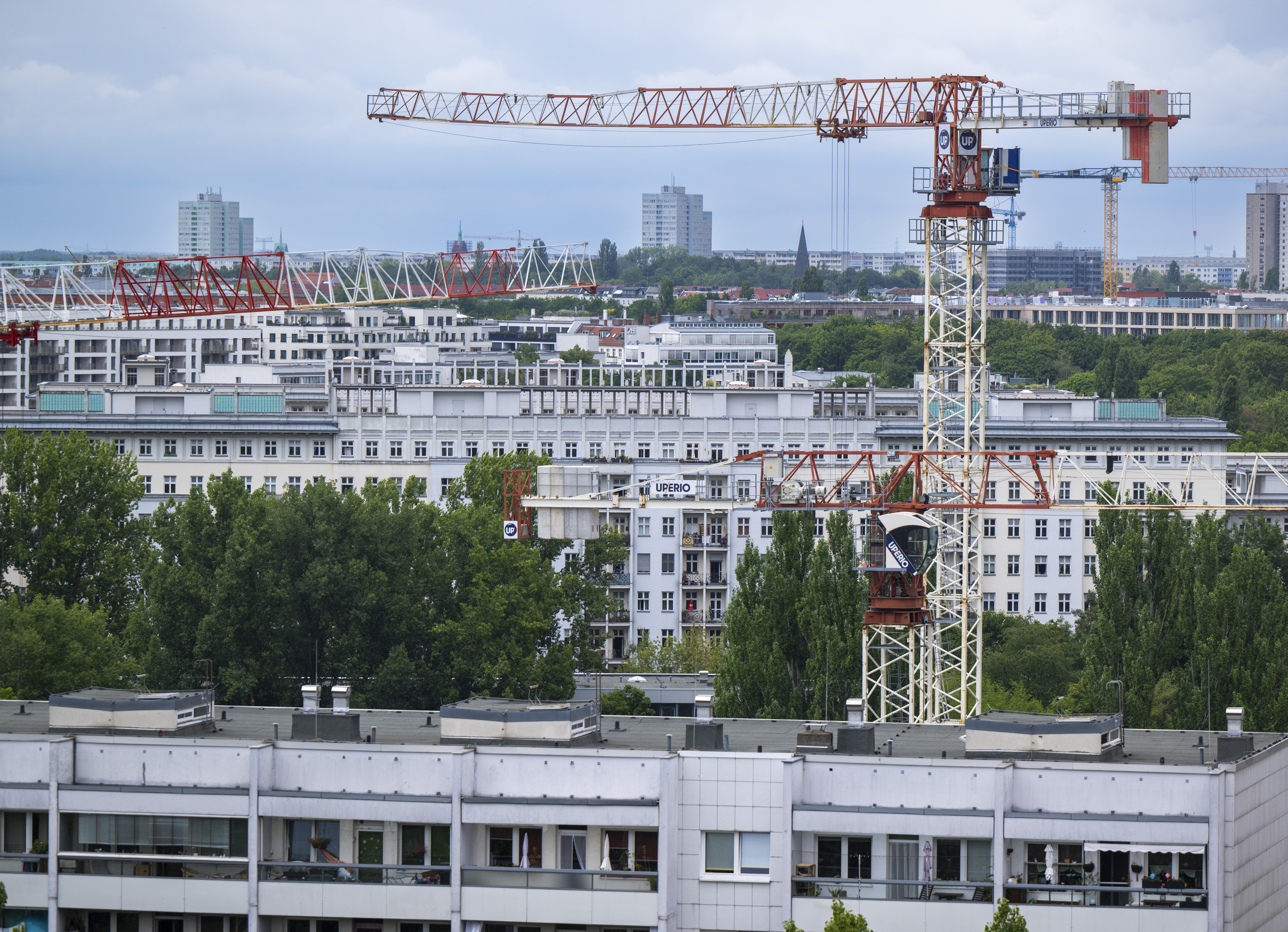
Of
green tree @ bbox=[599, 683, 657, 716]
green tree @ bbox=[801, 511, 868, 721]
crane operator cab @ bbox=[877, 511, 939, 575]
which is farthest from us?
green tree @ bbox=[599, 683, 657, 716]

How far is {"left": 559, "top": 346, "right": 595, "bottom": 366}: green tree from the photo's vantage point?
17525 centimetres

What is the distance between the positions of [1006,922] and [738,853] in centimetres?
455

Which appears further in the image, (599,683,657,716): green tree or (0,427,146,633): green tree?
(0,427,146,633): green tree

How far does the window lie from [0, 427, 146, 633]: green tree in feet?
138

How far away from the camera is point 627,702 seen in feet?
202

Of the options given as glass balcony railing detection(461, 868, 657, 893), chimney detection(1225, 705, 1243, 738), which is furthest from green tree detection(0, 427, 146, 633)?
chimney detection(1225, 705, 1243, 738)

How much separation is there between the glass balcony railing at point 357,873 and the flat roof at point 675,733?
6.44 feet

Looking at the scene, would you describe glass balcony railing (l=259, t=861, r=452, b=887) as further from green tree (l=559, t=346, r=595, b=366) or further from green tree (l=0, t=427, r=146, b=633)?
green tree (l=559, t=346, r=595, b=366)

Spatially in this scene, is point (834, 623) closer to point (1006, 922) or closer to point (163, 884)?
point (163, 884)

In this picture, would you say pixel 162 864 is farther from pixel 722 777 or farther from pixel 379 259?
pixel 379 259

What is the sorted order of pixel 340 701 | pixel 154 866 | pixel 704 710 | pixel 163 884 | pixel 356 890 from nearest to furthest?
pixel 356 890 → pixel 163 884 → pixel 154 866 → pixel 704 710 → pixel 340 701

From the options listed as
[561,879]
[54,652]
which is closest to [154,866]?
[561,879]

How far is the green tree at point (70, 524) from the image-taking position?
69562mm

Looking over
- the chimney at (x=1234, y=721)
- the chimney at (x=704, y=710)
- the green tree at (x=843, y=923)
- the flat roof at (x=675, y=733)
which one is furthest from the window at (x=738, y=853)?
the chimney at (x=1234, y=721)
